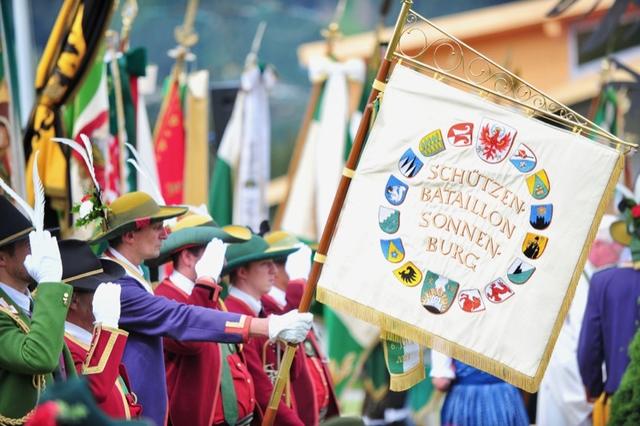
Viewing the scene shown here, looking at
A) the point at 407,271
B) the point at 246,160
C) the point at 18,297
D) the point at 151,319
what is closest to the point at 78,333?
the point at 151,319

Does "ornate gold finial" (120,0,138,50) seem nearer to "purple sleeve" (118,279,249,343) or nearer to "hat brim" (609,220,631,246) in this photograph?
"hat brim" (609,220,631,246)

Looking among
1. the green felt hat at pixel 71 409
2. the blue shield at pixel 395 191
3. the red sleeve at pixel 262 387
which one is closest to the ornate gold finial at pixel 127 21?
the red sleeve at pixel 262 387

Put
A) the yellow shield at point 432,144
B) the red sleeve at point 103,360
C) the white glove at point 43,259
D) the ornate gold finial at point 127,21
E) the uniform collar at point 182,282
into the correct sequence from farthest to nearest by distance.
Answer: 1. the ornate gold finial at point 127,21
2. the uniform collar at point 182,282
3. the yellow shield at point 432,144
4. the red sleeve at point 103,360
5. the white glove at point 43,259

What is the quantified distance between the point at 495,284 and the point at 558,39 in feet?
42.2

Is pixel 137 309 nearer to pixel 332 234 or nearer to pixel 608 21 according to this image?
pixel 332 234

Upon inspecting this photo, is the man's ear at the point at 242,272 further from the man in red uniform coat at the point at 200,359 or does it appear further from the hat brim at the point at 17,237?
the hat brim at the point at 17,237

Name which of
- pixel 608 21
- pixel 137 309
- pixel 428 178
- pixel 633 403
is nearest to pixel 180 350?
pixel 137 309

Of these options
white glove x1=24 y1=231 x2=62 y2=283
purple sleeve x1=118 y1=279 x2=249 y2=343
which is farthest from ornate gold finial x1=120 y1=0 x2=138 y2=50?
white glove x1=24 y1=231 x2=62 y2=283

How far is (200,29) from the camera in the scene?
2039 cm

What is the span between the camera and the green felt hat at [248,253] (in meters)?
7.43

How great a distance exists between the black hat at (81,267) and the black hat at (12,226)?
349 millimetres

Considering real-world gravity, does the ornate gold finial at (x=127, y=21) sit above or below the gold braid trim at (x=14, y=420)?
above

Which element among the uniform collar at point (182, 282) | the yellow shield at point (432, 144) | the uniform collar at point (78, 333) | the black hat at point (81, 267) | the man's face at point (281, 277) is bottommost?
the man's face at point (281, 277)

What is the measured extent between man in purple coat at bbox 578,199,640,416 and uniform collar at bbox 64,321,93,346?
13.7ft
